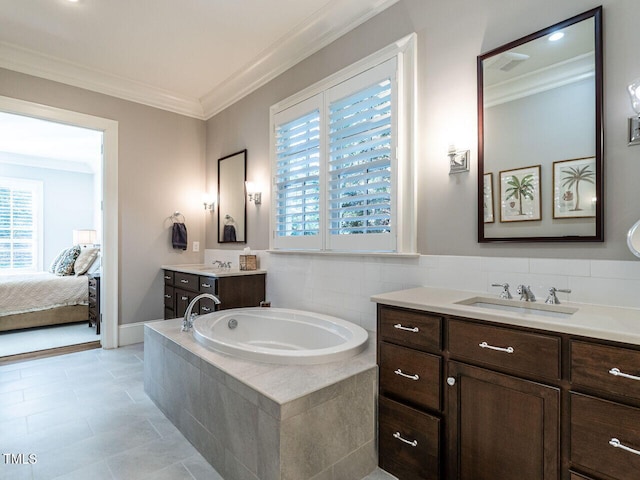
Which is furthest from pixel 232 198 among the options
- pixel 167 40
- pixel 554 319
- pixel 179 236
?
pixel 554 319

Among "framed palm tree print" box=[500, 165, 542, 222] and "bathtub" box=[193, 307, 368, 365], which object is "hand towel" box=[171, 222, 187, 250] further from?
"framed palm tree print" box=[500, 165, 542, 222]

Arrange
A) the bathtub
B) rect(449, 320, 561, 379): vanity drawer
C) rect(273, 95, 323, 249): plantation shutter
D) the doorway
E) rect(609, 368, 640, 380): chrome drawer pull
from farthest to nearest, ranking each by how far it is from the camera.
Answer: the doorway → rect(273, 95, 323, 249): plantation shutter → the bathtub → rect(449, 320, 561, 379): vanity drawer → rect(609, 368, 640, 380): chrome drawer pull

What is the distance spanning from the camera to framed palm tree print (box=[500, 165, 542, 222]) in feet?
5.77

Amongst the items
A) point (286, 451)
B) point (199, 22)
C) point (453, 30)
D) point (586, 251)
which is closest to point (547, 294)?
point (586, 251)

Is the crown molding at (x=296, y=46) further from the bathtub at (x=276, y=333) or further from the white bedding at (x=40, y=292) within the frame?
the white bedding at (x=40, y=292)

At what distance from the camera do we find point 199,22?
9.28ft

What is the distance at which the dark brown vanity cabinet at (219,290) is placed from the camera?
321 centimetres

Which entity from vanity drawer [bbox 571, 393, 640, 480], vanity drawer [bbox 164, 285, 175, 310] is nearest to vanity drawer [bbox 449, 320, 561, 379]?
vanity drawer [bbox 571, 393, 640, 480]

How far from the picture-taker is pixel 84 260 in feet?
16.9

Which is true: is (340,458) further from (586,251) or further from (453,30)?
(453,30)

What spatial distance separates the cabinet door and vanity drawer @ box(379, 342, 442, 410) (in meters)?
0.07

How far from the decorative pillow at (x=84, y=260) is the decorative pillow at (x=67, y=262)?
63 mm

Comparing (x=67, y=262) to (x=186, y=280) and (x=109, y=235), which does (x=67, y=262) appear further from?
(x=186, y=280)

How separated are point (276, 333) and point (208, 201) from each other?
2.28m
